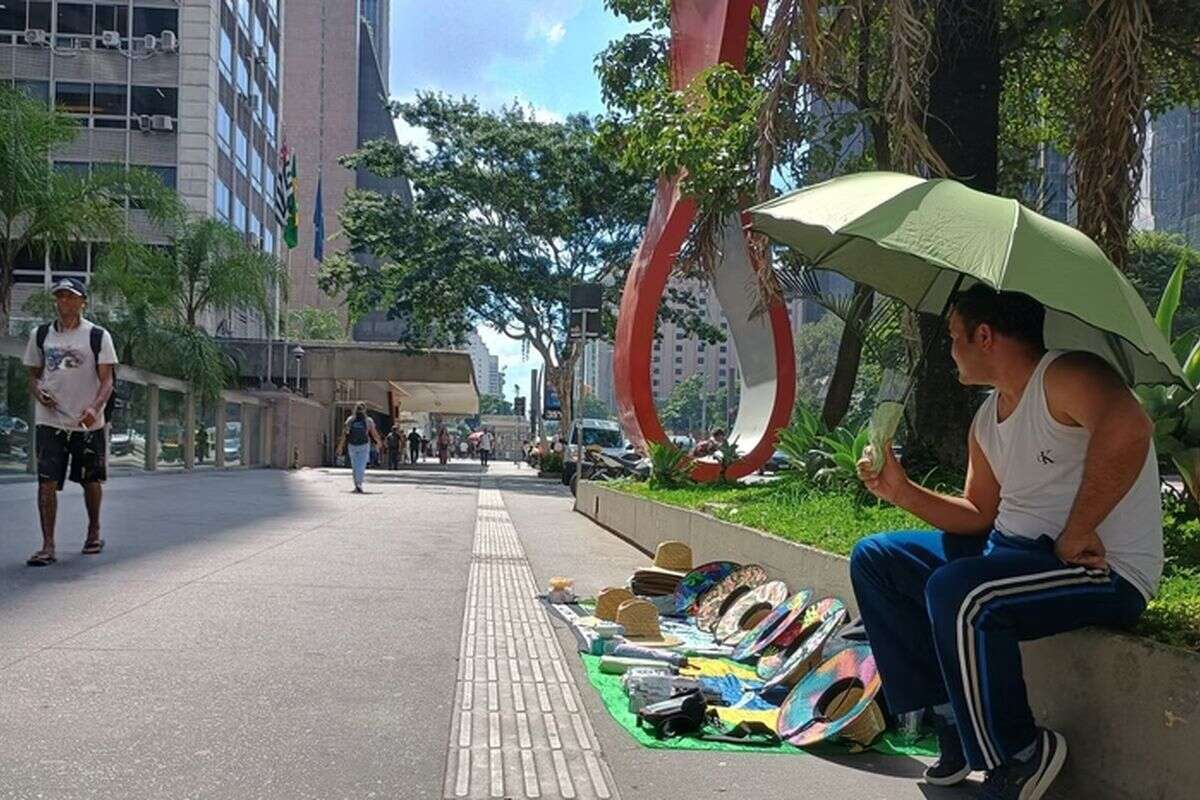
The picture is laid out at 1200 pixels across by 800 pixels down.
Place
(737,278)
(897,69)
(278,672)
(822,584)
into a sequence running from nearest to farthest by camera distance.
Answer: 1. (278,672)
2. (822,584)
3. (897,69)
4. (737,278)

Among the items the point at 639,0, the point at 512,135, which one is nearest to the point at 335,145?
the point at 512,135

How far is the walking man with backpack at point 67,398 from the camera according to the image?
7.21 m

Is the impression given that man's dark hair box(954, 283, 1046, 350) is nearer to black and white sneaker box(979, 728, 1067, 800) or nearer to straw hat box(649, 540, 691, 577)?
black and white sneaker box(979, 728, 1067, 800)

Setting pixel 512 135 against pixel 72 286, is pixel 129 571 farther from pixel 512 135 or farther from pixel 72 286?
pixel 512 135

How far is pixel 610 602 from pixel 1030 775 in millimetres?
3246

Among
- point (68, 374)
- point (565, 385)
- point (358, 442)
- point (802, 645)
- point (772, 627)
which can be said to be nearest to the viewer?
point (802, 645)

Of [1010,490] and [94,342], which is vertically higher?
[94,342]

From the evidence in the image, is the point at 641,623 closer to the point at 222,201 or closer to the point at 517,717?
the point at 517,717

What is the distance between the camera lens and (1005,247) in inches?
129

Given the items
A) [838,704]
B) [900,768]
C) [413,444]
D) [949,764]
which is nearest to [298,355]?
[413,444]

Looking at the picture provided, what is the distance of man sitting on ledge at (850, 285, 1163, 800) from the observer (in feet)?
10.4

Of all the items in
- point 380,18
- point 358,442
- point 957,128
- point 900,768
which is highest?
point 380,18

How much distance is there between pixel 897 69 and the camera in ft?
22.9

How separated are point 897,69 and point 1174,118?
10.1 metres
